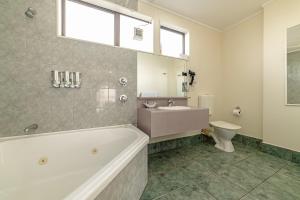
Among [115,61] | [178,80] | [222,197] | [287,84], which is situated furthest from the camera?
[178,80]

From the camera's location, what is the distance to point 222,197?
120 centimetres

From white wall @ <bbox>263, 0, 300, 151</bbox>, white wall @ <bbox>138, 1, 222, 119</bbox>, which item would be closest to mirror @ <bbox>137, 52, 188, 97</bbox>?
white wall @ <bbox>138, 1, 222, 119</bbox>

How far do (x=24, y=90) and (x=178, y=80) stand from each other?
2142 millimetres

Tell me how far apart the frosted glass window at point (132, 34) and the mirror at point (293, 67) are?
6.86ft

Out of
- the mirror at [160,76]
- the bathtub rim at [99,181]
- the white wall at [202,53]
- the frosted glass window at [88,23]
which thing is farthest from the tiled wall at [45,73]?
the white wall at [202,53]

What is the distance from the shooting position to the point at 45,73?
1.38m

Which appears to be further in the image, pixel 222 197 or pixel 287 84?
pixel 287 84

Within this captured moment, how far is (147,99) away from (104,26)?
4.35ft

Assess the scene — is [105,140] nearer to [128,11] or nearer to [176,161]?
[176,161]

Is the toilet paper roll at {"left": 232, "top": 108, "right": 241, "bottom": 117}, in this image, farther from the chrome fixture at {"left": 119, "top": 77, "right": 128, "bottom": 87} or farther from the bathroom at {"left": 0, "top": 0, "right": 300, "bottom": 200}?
the chrome fixture at {"left": 119, "top": 77, "right": 128, "bottom": 87}

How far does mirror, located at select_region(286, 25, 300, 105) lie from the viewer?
71.6 inches

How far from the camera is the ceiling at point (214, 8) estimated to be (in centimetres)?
207

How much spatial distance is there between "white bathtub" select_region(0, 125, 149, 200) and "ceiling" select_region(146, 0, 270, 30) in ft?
7.18

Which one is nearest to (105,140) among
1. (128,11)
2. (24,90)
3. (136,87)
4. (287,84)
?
(136,87)
